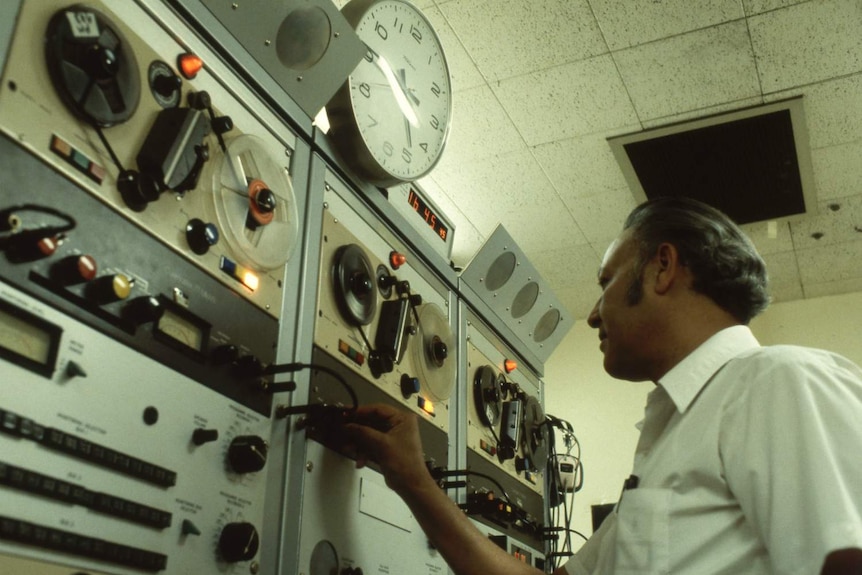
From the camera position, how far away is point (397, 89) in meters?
2.01

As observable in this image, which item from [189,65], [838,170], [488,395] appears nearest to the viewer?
[189,65]

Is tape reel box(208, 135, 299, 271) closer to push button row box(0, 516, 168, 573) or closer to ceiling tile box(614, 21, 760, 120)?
push button row box(0, 516, 168, 573)

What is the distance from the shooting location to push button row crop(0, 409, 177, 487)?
2.86 feet

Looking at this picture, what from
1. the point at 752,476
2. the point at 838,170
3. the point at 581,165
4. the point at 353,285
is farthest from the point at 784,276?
the point at 752,476

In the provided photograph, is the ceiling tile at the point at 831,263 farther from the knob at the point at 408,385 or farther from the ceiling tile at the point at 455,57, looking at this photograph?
the knob at the point at 408,385

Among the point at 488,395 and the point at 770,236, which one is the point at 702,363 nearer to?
the point at 488,395

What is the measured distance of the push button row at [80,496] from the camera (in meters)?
0.86

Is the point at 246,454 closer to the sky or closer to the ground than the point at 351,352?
closer to the ground

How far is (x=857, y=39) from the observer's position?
119 inches

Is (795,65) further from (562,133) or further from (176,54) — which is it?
(176,54)

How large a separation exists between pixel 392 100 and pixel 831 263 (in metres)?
3.62

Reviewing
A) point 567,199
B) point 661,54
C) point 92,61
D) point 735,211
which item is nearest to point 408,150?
point 92,61

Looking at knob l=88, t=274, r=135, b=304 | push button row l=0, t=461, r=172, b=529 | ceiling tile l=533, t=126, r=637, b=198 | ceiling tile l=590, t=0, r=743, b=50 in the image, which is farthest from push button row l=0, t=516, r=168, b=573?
ceiling tile l=533, t=126, r=637, b=198

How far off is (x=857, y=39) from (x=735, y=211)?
1210 mm
